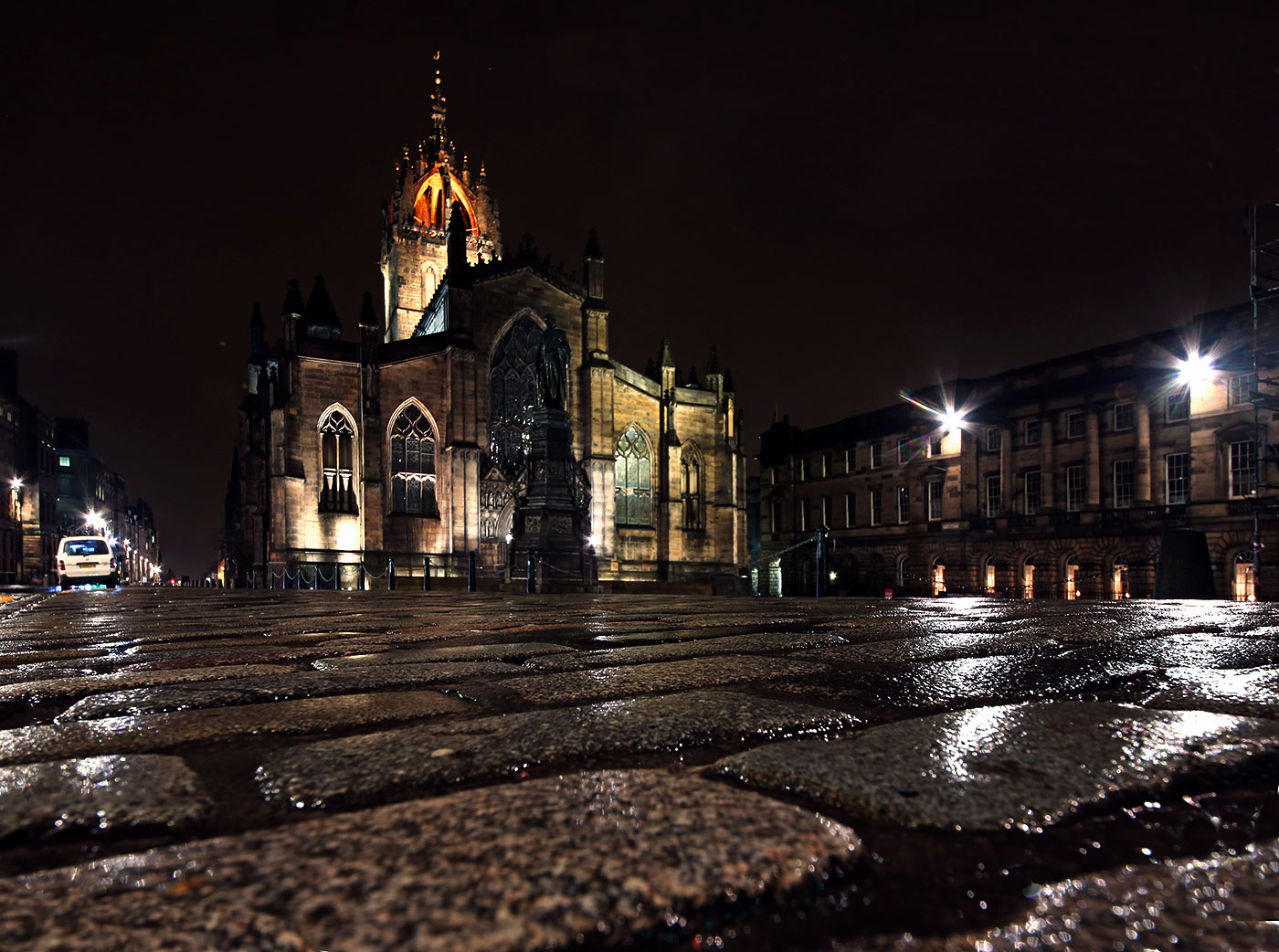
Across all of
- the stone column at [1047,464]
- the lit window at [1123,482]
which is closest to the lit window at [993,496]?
the stone column at [1047,464]

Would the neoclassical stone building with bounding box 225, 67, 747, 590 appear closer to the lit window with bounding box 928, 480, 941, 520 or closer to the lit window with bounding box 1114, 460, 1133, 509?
the lit window with bounding box 928, 480, 941, 520

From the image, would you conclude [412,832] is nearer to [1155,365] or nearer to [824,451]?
[1155,365]

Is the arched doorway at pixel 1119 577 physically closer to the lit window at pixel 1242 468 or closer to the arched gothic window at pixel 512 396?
the lit window at pixel 1242 468

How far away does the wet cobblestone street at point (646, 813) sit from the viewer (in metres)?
0.82

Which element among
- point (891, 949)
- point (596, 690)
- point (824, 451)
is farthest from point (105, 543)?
point (824, 451)

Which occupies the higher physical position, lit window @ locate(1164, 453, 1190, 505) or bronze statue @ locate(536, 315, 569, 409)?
bronze statue @ locate(536, 315, 569, 409)

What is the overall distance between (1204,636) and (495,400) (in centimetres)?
3038

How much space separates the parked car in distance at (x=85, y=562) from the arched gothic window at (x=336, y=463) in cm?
699

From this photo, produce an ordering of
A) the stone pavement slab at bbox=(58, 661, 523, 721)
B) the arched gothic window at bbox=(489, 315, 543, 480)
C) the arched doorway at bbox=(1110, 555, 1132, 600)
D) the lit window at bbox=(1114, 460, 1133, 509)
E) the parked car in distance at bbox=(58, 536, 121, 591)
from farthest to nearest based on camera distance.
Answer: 1. the lit window at bbox=(1114, 460, 1133, 509)
2. the arched gothic window at bbox=(489, 315, 543, 480)
3. the arched doorway at bbox=(1110, 555, 1132, 600)
4. the parked car in distance at bbox=(58, 536, 121, 591)
5. the stone pavement slab at bbox=(58, 661, 523, 721)

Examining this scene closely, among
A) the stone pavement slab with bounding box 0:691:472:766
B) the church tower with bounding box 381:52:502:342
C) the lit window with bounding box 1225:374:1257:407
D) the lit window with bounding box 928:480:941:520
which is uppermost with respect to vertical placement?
the church tower with bounding box 381:52:502:342

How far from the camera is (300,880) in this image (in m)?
0.90

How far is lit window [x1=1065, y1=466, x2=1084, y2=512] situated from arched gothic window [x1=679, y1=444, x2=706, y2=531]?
650 inches

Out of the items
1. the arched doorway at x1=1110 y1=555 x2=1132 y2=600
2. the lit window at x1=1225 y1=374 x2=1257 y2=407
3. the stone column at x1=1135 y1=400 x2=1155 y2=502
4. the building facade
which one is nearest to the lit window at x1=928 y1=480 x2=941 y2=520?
the building facade

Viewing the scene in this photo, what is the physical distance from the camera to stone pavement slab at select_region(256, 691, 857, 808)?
1426 millimetres
